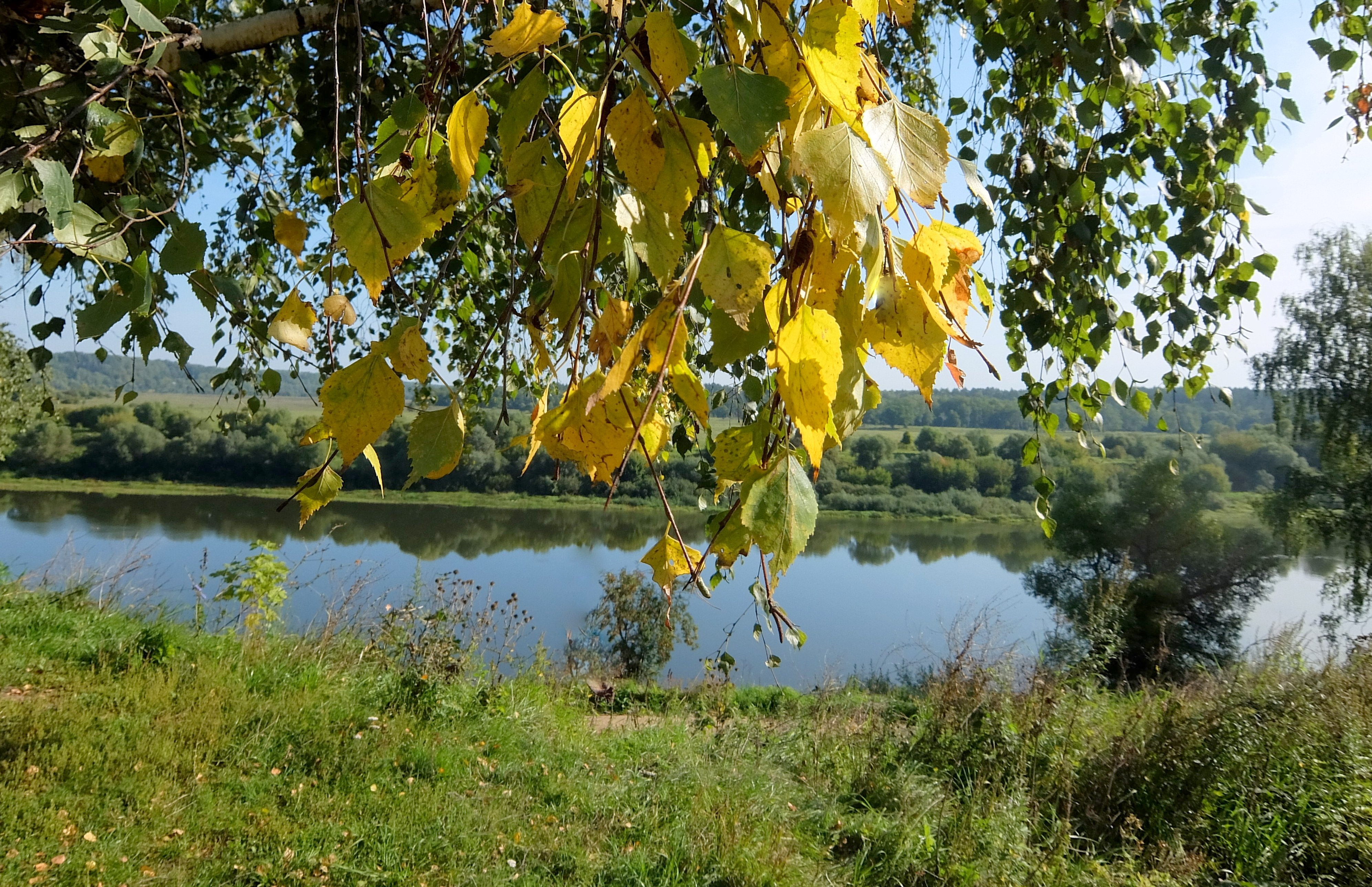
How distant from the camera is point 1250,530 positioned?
14.0 m

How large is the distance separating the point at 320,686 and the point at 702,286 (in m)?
3.80

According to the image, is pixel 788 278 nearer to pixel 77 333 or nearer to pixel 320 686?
pixel 77 333

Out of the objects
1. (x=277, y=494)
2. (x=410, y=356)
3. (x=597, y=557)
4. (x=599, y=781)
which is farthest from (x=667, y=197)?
(x=277, y=494)

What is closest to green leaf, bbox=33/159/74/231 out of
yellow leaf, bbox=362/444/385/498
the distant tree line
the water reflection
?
yellow leaf, bbox=362/444/385/498

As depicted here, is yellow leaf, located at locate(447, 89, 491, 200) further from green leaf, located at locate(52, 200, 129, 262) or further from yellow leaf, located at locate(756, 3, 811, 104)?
green leaf, located at locate(52, 200, 129, 262)

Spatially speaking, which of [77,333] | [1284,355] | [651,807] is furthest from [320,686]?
[1284,355]

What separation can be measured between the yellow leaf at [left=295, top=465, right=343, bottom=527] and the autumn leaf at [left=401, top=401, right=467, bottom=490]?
0.29ft

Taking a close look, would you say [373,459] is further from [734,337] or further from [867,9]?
[867,9]

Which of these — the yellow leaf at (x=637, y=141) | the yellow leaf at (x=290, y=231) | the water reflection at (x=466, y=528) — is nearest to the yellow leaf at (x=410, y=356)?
the yellow leaf at (x=637, y=141)

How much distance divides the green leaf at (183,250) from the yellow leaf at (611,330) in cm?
40

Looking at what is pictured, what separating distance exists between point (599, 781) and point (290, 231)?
3.04 meters

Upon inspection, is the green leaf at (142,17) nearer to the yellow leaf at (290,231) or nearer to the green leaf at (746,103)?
the yellow leaf at (290,231)

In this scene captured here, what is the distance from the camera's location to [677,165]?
284 millimetres

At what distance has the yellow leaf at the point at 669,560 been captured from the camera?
33cm
